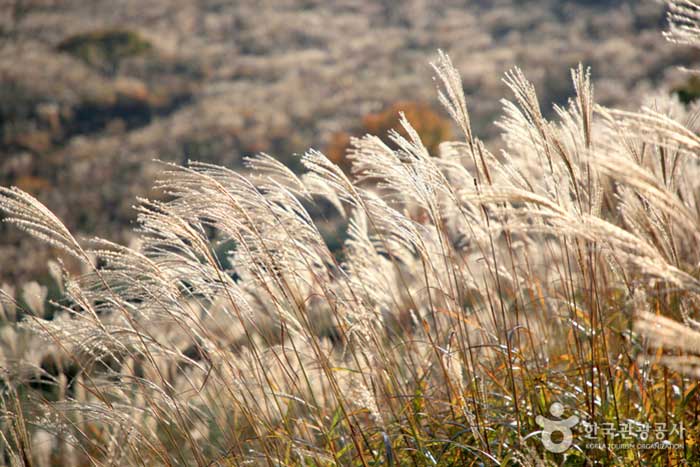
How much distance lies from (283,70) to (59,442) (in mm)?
19369

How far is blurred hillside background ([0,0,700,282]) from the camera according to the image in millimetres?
13883

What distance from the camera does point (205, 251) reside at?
201 centimetres

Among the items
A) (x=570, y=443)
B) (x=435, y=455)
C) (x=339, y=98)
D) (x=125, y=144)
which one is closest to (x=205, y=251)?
(x=435, y=455)

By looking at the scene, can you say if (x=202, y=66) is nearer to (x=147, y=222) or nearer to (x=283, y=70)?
(x=283, y=70)
